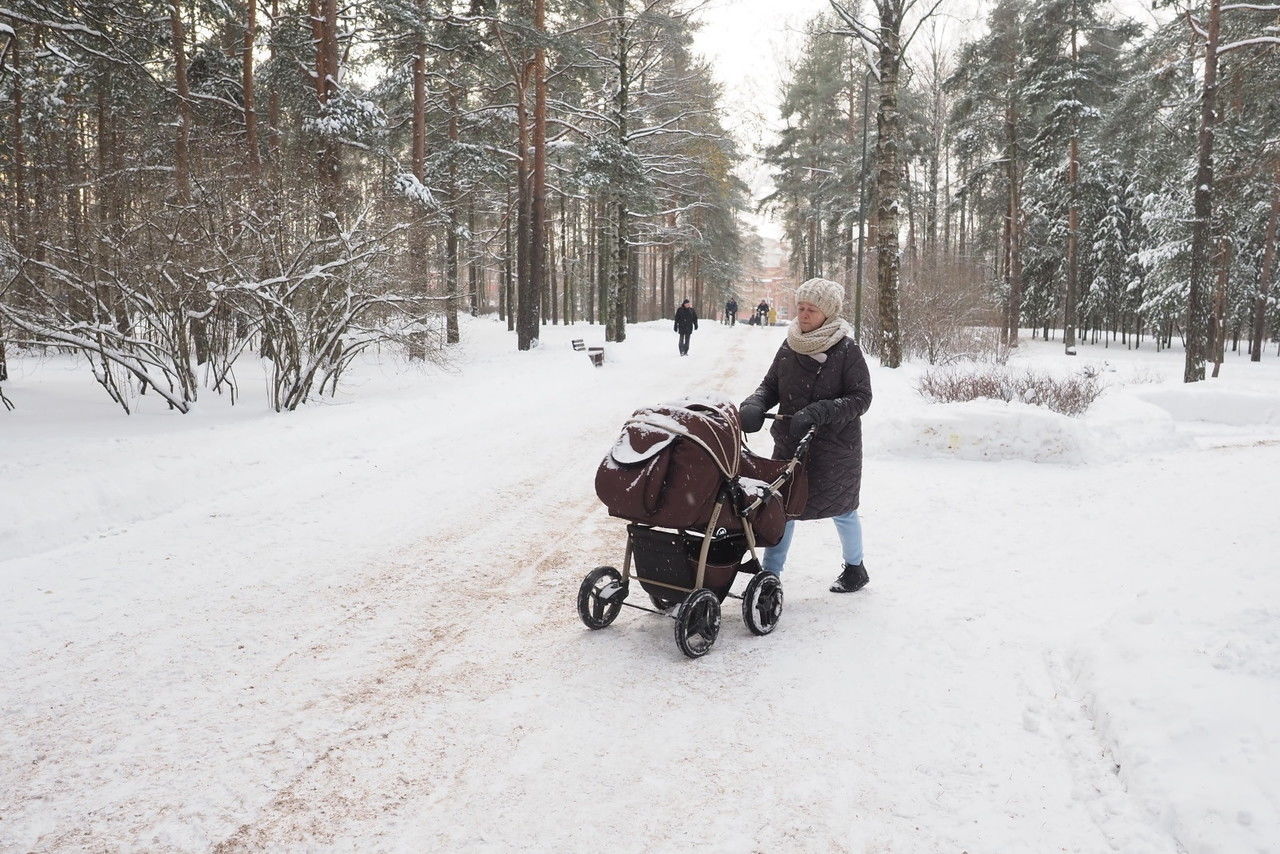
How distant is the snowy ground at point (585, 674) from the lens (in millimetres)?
2689

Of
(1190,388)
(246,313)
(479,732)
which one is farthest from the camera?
(1190,388)

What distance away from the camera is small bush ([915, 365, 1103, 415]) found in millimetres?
10406

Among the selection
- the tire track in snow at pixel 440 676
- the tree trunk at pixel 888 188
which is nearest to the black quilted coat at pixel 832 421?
the tire track in snow at pixel 440 676

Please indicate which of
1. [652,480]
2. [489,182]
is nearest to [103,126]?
[489,182]

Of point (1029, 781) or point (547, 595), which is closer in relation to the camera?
point (1029, 781)

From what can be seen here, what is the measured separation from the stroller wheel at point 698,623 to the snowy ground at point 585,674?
102 millimetres

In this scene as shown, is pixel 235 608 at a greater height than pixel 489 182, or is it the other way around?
pixel 489 182

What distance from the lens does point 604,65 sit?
23859 millimetres

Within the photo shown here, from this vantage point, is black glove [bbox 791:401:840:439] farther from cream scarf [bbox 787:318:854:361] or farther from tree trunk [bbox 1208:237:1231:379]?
tree trunk [bbox 1208:237:1231:379]

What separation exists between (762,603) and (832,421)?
116 centimetres

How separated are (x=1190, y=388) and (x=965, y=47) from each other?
898 inches

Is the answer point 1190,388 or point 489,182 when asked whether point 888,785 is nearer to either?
point 1190,388

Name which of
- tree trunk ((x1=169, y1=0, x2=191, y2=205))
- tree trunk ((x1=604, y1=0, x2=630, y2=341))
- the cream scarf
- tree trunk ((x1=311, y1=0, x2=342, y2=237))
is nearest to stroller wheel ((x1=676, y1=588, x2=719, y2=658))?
the cream scarf

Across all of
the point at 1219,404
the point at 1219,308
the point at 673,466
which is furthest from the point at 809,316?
the point at 1219,308
